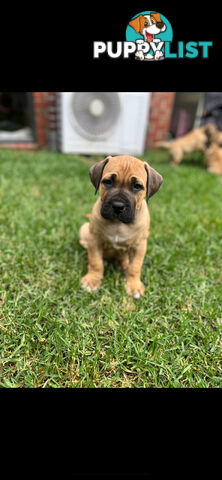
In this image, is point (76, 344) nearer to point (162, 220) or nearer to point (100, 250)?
point (100, 250)

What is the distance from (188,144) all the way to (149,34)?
16.7 feet

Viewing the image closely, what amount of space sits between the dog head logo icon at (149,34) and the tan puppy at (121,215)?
1.15m

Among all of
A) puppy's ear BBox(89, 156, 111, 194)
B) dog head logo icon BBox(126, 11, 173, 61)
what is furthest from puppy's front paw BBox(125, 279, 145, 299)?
dog head logo icon BBox(126, 11, 173, 61)

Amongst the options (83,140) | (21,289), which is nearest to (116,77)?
(21,289)

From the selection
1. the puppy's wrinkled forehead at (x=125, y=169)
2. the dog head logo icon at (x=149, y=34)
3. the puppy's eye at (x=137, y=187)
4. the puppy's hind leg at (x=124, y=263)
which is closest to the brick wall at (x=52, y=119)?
the dog head logo icon at (x=149, y=34)

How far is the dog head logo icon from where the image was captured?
233cm

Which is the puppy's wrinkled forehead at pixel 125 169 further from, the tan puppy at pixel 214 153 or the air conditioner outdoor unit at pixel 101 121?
the tan puppy at pixel 214 153

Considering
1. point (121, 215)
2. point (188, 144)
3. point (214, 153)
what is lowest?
point (214, 153)

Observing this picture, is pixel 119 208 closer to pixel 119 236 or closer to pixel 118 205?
pixel 118 205

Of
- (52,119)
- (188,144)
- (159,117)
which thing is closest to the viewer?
(188,144)

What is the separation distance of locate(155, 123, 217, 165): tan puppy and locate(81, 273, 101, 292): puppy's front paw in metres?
5.25

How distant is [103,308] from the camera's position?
2434 millimetres

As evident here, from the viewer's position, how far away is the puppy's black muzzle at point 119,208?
2.11 metres

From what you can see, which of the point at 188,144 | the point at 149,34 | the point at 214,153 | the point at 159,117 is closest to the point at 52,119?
the point at 159,117
